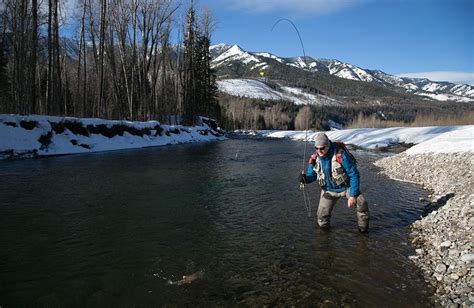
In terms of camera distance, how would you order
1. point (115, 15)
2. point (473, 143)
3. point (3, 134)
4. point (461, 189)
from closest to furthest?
point (461, 189), point (473, 143), point (3, 134), point (115, 15)

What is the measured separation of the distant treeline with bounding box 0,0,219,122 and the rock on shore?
23457 millimetres

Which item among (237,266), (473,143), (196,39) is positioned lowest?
(237,266)

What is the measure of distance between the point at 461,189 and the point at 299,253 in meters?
6.73

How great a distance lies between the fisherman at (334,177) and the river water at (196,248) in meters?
0.50

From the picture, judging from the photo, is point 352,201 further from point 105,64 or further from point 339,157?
point 105,64

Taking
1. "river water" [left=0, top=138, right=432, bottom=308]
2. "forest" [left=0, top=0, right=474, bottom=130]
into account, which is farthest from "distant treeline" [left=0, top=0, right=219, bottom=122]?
"river water" [left=0, top=138, right=432, bottom=308]

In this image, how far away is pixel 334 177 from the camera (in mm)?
7184

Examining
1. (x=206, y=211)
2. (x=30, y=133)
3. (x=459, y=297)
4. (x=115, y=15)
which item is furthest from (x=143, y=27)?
(x=459, y=297)

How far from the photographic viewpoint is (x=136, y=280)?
514 cm

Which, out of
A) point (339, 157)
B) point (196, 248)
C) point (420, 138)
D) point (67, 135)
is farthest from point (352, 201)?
point (420, 138)

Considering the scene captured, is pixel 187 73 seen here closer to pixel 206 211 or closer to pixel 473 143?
pixel 473 143

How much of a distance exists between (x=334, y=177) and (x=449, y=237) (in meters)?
2.38

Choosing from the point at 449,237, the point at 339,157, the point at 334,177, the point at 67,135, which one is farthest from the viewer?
the point at 67,135

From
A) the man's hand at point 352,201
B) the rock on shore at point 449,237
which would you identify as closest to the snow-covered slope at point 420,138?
the rock on shore at point 449,237
